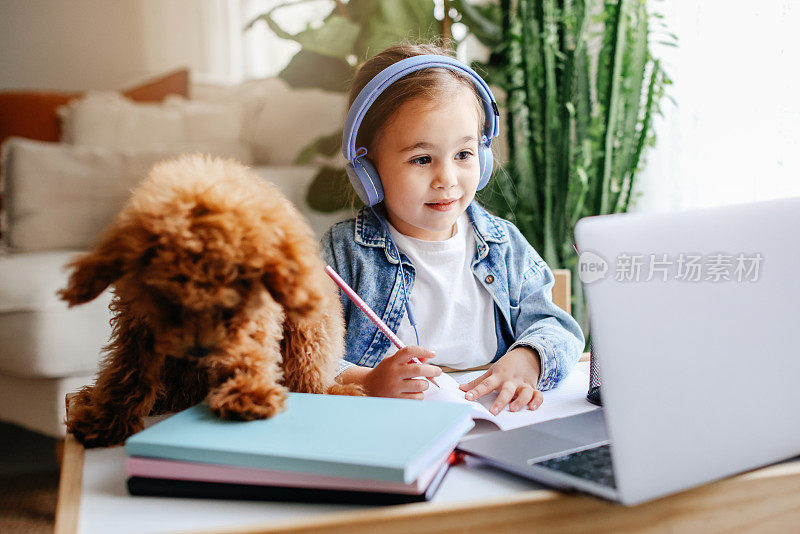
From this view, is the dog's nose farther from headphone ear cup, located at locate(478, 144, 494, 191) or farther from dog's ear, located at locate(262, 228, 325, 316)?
headphone ear cup, located at locate(478, 144, 494, 191)

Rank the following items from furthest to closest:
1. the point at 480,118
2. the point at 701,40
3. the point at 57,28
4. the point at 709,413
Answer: the point at 57,28 → the point at 701,40 → the point at 480,118 → the point at 709,413

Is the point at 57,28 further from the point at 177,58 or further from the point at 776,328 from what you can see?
the point at 776,328

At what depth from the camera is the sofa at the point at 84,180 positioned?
1.61m

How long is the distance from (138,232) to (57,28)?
2.81m

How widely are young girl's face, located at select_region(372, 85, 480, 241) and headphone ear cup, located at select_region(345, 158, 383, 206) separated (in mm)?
18

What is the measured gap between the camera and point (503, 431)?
663 millimetres

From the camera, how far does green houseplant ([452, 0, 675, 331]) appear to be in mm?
1640

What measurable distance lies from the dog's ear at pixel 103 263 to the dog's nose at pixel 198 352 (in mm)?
90

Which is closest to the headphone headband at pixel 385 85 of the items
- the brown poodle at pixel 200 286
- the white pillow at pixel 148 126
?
the brown poodle at pixel 200 286

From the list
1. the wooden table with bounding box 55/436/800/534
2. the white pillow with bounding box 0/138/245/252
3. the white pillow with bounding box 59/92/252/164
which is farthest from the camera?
the white pillow with bounding box 59/92/252/164

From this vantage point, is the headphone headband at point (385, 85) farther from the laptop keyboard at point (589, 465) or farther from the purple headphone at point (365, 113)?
the laptop keyboard at point (589, 465)

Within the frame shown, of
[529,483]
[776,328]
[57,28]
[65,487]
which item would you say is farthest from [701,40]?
[57,28]

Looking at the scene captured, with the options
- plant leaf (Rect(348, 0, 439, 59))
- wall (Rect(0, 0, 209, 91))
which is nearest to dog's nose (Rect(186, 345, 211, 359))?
plant leaf (Rect(348, 0, 439, 59))

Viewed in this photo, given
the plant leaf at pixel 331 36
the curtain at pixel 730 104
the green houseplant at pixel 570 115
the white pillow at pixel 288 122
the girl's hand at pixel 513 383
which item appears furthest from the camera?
the white pillow at pixel 288 122
